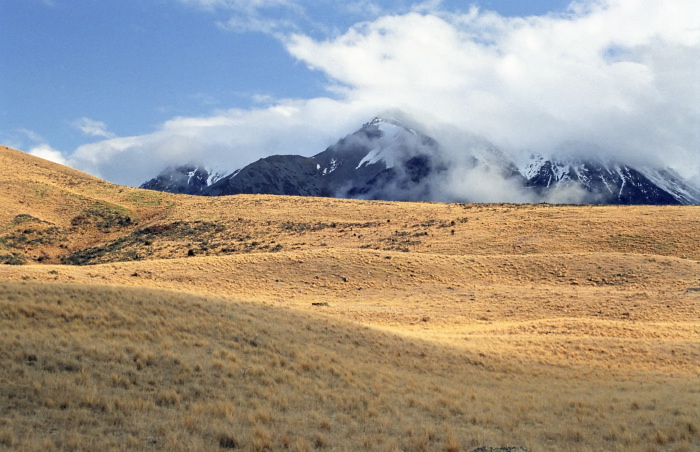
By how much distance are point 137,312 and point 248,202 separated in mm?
58496

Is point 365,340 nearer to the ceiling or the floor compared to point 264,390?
nearer to the floor

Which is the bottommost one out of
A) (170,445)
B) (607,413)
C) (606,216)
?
(607,413)

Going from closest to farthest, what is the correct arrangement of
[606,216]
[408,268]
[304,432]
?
[304,432]
[408,268]
[606,216]

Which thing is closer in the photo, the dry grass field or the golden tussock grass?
the golden tussock grass

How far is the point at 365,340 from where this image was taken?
22.1 metres

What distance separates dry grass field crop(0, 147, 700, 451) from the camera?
→ 36.4 feet

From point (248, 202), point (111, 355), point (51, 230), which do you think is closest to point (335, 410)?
point (111, 355)

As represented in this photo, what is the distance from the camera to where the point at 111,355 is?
1366 cm

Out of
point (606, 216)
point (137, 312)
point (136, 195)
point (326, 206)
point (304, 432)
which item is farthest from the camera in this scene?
point (136, 195)

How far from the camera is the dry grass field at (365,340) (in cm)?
1109

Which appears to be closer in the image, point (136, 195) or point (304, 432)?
point (304, 432)

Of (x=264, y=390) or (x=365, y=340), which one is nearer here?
(x=264, y=390)

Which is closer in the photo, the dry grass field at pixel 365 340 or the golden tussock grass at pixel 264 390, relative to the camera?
the golden tussock grass at pixel 264 390

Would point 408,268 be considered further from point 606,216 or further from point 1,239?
point 1,239
